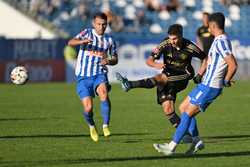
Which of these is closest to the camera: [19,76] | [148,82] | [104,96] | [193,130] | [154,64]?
[193,130]

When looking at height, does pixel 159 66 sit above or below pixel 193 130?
above

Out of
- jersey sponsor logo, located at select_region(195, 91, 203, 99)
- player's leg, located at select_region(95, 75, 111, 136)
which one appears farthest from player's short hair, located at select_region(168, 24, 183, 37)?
jersey sponsor logo, located at select_region(195, 91, 203, 99)

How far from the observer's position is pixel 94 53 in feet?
47.0

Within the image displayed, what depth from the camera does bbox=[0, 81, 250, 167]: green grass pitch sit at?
11.1 m

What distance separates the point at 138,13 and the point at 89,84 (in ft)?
87.9

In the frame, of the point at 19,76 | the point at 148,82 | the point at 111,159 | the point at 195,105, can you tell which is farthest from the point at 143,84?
the point at 111,159

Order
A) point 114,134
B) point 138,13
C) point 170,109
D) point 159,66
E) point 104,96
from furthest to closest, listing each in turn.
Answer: point 138,13 < point 114,134 < point 104,96 < point 170,109 < point 159,66

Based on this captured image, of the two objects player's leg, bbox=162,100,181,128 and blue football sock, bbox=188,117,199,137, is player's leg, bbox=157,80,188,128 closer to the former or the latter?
player's leg, bbox=162,100,181,128

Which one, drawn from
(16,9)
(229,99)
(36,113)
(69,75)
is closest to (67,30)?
(16,9)

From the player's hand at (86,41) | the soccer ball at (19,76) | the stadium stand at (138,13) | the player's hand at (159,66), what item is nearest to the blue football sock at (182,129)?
the player's hand at (159,66)

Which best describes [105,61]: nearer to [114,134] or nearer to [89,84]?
[89,84]

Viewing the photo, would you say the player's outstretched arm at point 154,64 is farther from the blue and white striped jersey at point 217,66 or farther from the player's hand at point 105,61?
the blue and white striped jersey at point 217,66

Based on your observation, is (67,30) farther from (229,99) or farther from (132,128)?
(132,128)

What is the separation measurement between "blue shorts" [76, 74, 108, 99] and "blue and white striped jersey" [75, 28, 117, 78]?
0.07 metres
